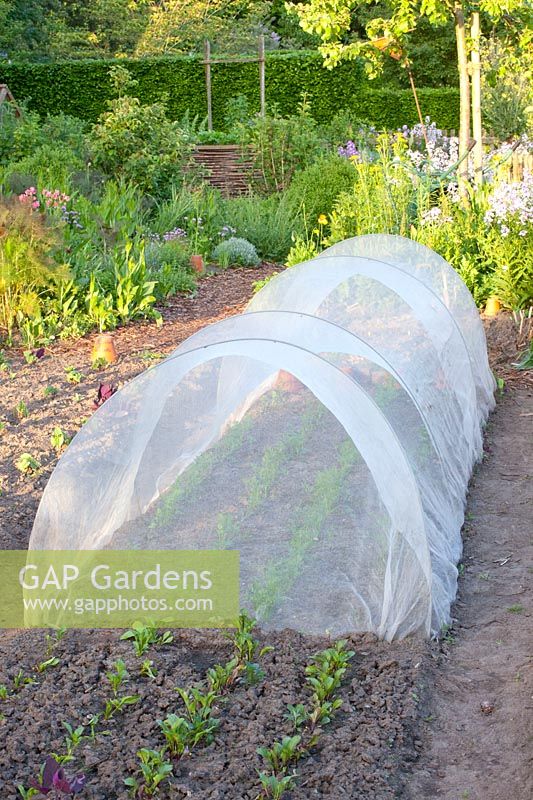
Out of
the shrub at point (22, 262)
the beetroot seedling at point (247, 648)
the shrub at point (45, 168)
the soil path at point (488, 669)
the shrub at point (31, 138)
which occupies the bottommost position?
the soil path at point (488, 669)

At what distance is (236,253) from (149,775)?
8174 millimetres

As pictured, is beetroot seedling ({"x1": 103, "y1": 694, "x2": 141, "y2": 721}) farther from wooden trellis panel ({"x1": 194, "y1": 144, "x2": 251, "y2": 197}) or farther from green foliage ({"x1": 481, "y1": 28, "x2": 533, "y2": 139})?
green foliage ({"x1": 481, "y1": 28, "x2": 533, "y2": 139})

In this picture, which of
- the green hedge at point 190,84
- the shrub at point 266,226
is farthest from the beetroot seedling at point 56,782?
the green hedge at point 190,84

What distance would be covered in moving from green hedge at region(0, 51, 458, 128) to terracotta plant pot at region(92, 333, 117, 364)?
1506cm

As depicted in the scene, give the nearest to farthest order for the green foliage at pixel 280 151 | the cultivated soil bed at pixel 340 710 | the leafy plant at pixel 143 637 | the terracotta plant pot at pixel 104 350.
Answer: the cultivated soil bed at pixel 340 710, the leafy plant at pixel 143 637, the terracotta plant pot at pixel 104 350, the green foliage at pixel 280 151

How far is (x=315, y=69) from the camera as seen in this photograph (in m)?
20.5

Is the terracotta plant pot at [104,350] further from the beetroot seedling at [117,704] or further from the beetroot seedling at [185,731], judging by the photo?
the beetroot seedling at [185,731]

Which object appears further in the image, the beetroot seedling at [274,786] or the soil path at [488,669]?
the soil path at [488,669]

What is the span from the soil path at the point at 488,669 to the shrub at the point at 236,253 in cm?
567

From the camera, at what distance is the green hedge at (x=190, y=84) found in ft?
67.2

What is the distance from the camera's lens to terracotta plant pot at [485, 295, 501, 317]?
7.82m

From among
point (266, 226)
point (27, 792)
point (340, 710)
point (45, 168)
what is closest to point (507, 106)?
point (266, 226)

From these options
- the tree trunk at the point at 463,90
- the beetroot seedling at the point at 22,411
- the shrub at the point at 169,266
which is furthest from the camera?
the tree trunk at the point at 463,90

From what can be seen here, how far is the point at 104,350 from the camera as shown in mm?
6590
